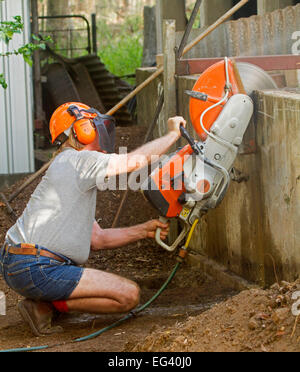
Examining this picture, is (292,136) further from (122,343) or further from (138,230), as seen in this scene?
(122,343)

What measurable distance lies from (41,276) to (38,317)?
0.39 metres

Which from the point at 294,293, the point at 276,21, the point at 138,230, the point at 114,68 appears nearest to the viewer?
the point at 294,293

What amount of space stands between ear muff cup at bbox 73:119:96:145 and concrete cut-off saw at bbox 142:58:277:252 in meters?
0.48

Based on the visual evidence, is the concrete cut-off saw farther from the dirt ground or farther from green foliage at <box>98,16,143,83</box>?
green foliage at <box>98,16,143,83</box>

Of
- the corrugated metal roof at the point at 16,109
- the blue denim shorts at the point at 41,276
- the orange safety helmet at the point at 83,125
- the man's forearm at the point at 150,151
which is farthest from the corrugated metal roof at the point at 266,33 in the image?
the blue denim shorts at the point at 41,276

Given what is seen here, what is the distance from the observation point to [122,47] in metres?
17.9

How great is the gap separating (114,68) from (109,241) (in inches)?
453

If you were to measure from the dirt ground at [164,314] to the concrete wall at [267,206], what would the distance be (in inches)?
13.4

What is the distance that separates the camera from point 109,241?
4.91m

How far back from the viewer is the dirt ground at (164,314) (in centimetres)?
336

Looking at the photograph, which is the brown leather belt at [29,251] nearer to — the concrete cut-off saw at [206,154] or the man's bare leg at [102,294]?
the man's bare leg at [102,294]

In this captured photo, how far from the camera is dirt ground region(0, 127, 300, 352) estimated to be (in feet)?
11.0

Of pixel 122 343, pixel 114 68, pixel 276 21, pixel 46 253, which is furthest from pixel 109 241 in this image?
pixel 114 68

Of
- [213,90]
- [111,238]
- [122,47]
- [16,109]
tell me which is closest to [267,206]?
[213,90]
